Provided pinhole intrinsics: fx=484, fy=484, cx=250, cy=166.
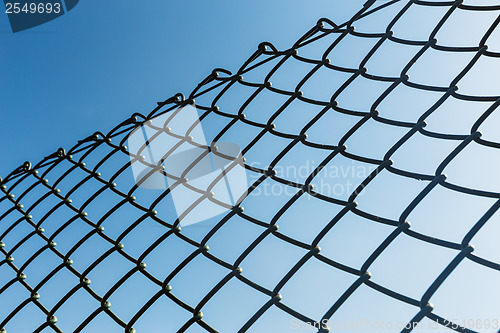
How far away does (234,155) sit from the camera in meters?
1.95

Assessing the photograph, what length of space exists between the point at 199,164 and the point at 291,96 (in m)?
0.48

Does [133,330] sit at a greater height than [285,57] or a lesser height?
lesser

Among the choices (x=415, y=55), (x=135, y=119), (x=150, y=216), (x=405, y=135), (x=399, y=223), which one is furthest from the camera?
(x=135, y=119)

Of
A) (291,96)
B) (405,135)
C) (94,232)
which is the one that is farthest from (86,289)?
(405,135)

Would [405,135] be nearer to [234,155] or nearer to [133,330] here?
[234,155]

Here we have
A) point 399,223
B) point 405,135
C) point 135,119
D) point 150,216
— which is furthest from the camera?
point 135,119

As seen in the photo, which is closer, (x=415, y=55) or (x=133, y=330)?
(x=133, y=330)

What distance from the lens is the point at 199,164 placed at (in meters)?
2.02

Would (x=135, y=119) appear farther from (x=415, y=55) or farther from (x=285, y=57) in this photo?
(x=415, y=55)

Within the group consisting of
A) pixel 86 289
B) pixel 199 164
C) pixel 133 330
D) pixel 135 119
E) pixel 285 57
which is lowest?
pixel 133 330

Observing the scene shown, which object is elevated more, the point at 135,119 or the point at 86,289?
the point at 135,119

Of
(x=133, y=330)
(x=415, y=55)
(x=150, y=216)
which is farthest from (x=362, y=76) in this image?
(x=133, y=330)

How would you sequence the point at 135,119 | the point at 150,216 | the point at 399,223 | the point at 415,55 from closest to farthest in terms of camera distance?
the point at 399,223
the point at 415,55
the point at 150,216
the point at 135,119

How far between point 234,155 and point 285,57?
486 millimetres
